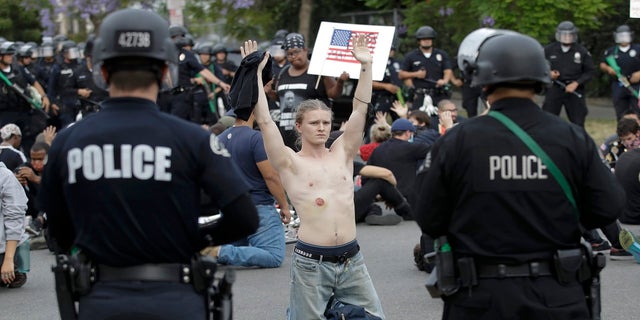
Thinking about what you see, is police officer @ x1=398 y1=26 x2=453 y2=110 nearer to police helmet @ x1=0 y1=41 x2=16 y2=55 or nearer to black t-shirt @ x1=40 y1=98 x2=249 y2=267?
police helmet @ x1=0 y1=41 x2=16 y2=55

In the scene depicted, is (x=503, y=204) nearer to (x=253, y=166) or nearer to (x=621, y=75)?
(x=253, y=166)

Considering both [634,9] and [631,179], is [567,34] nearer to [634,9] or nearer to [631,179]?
[634,9]

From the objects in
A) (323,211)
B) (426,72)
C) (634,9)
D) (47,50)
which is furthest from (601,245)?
(47,50)

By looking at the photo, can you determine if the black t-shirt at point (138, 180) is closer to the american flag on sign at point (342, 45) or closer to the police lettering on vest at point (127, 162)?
the police lettering on vest at point (127, 162)

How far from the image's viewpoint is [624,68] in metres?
18.8

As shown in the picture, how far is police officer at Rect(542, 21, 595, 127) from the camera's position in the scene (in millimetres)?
18672

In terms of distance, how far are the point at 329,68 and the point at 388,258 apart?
1823mm

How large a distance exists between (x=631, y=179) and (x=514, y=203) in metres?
6.48

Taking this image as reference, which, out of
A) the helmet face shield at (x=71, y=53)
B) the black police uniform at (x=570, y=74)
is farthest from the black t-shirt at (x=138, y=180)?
the helmet face shield at (x=71, y=53)

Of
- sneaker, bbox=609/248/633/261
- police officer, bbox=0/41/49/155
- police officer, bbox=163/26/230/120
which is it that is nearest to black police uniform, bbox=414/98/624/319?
sneaker, bbox=609/248/633/261

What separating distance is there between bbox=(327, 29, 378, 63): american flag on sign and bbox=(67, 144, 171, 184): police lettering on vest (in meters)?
6.59

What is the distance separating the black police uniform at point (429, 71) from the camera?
60.5 feet

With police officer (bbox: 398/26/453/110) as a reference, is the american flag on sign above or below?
above

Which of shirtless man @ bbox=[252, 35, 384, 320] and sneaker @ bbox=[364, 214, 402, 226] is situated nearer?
shirtless man @ bbox=[252, 35, 384, 320]
